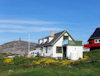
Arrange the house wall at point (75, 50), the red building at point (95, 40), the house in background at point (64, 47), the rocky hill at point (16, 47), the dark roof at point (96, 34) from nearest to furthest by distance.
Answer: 1. the house wall at point (75, 50)
2. the house in background at point (64, 47)
3. the red building at point (95, 40)
4. the dark roof at point (96, 34)
5. the rocky hill at point (16, 47)

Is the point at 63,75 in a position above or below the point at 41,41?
below

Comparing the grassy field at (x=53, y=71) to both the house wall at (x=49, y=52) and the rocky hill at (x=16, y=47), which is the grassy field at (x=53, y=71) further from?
the rocky hill at (x=16, y=47)

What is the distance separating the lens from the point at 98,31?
5638cm

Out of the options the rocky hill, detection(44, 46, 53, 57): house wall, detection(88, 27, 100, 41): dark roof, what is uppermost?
detection(88, 27, 100, 41): dark roof

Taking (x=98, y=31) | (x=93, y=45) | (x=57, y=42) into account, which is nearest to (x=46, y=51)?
(x=57, y=42)

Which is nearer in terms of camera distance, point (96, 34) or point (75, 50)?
point (75, 50)

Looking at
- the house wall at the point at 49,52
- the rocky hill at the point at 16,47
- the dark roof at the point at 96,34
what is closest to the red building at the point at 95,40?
the dark roof at the point at 96,34

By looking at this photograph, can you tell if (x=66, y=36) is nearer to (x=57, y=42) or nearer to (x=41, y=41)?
(x=57, y=42)

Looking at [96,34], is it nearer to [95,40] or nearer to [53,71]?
[95,40]

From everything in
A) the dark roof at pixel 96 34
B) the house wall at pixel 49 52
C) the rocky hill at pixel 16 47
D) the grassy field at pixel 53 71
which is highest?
the dark roof at pixel 96 34

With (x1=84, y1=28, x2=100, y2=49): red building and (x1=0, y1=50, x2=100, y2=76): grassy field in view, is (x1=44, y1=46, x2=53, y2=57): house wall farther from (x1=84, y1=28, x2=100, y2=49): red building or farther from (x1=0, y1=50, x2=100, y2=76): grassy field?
(x1=0, y1=50, x2=100, y2=76): grassy field

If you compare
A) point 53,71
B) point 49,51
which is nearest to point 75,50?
point 49,51

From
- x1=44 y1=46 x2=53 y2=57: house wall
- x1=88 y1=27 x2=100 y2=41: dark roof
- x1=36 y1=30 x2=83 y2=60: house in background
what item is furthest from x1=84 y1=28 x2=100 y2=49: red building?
x1=44 y1=46 x2=53 y2=57: house wall

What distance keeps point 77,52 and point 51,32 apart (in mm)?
10614
